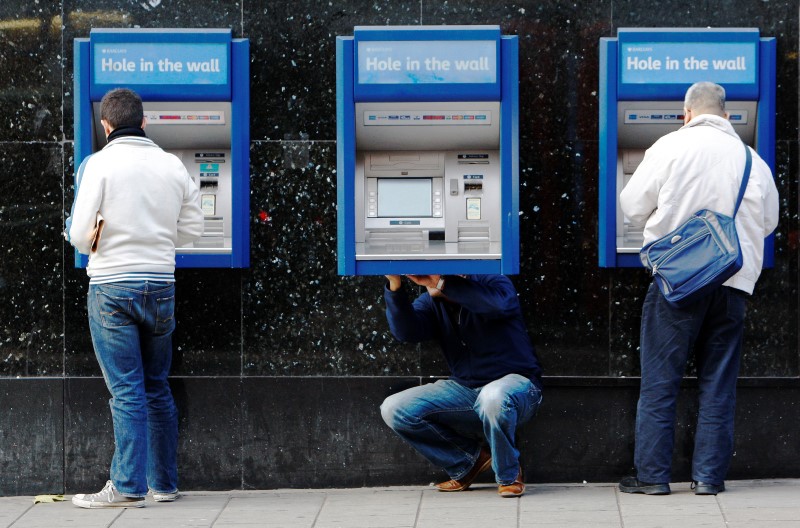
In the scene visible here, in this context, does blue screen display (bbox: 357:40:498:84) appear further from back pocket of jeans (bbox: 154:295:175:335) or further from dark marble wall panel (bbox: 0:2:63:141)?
dark marble wall panel (bbox: 0:2:63:141)

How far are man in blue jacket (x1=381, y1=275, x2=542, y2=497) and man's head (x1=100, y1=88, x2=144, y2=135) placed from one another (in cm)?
131

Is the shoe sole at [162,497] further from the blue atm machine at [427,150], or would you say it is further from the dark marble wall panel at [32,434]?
the blue atm machine at [427,150]

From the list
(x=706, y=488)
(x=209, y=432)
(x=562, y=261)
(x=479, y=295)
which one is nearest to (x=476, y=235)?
(x=479, y=295)

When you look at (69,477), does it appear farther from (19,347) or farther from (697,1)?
(697,1)

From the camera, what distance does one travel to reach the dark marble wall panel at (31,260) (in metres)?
6.11

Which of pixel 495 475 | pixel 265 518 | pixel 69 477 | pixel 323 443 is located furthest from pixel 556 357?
pixel 69 477

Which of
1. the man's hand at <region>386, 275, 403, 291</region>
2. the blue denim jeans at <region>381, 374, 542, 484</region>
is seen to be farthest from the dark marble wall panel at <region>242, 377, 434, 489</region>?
the man's hand at <region>386, 275, 403, 291</region>

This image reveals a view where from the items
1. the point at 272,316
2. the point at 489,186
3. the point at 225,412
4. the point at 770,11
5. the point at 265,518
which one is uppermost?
the point at 770,11

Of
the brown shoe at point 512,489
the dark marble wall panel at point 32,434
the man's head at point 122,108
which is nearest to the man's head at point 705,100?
the brown shoe at point 512,489

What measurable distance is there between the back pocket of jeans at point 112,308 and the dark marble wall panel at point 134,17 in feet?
3.60

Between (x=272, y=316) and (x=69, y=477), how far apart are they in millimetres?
1270

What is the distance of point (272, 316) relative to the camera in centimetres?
613

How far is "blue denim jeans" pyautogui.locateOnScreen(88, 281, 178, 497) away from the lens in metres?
5.39

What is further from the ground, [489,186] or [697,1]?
[697,1]
